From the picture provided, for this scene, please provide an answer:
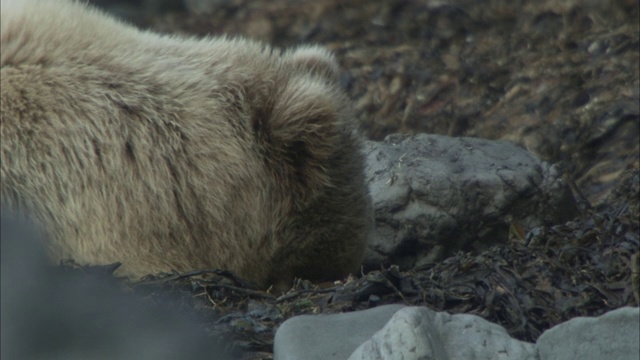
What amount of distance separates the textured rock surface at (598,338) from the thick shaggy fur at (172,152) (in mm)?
1570

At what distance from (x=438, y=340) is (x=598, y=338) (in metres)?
0.43

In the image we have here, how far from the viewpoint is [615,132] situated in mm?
6652

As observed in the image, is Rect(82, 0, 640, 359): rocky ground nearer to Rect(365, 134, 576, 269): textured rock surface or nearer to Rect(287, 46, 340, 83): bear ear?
Rect(365, 134, 576, 269): textured rock surface

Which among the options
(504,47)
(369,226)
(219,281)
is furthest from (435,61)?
(219,281)

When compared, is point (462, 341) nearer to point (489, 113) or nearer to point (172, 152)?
point (172, 152)

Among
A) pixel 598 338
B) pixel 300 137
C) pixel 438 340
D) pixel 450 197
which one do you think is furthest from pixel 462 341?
pixel 450 197

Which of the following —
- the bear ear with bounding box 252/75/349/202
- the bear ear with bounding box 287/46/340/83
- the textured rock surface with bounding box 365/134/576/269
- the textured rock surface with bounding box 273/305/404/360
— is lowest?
the textured rock surface with bounding box 365/134/576/269

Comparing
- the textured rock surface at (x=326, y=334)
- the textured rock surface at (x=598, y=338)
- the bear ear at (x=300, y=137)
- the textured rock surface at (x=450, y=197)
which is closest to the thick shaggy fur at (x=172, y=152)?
the bear ear at (x=300, y=137)

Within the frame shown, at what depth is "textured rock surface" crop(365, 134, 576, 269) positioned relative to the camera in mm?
5230

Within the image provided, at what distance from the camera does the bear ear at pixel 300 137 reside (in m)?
4.38

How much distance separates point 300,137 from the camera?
14.5ft

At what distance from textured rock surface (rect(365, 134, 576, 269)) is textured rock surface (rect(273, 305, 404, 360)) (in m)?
1.78

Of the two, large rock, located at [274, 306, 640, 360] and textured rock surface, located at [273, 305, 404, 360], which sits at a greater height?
large rock, located at [274, 306, 640, 360]

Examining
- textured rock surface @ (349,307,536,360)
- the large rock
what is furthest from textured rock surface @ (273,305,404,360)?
textured rock surface @ (349,307,536,360)
